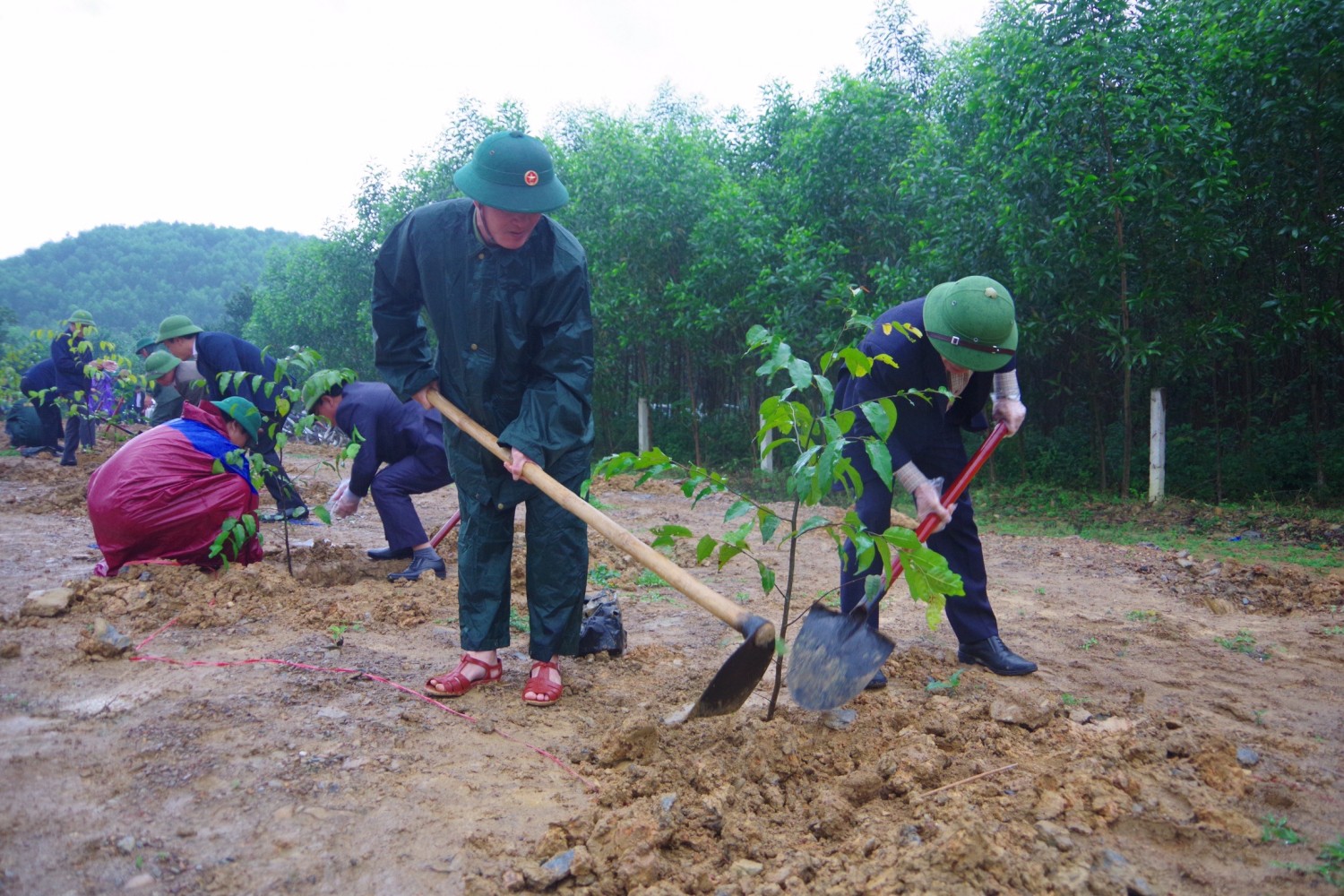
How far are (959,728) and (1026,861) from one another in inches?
28.9

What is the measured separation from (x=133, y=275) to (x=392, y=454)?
209ft

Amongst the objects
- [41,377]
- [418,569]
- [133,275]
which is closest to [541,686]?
[418,569]

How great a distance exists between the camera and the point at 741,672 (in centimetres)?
236

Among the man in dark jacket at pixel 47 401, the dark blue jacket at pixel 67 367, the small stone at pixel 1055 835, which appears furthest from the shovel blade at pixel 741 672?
the man in dark jacket at pixel 47 401

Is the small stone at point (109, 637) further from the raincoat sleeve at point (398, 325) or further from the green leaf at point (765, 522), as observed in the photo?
the green leaf at point (765, 522)

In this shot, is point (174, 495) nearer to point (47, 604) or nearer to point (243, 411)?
point (243, 411)

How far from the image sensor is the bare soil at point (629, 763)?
6.10 feet

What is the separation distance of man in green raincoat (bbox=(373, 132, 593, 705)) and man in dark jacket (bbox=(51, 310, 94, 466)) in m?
6.27

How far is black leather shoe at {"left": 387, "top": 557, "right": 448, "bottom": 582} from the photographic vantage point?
183 inches

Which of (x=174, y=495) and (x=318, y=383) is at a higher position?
(x=318, y=383)

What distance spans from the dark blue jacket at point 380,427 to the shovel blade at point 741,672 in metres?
2.74

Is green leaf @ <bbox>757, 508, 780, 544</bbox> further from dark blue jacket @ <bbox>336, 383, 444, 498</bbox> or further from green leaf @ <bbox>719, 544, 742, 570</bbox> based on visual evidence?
dark blue jacket @ <bbox>336, 383, 444, 498</bbox>

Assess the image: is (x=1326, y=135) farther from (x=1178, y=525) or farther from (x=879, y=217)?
(x=879, y=217)

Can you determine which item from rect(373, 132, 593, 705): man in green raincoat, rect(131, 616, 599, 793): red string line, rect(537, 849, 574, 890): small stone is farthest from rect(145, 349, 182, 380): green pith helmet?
rect(537, 849, 574, 890): small stone
